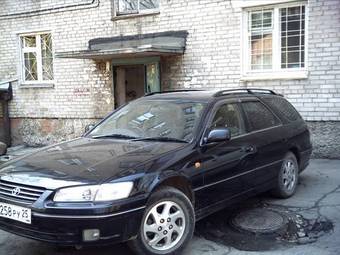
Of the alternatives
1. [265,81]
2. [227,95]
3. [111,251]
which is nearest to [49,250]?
[111,251]

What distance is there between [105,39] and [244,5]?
3.75 metres

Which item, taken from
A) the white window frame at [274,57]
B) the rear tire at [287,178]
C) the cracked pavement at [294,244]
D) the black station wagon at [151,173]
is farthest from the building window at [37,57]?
the rear tire at [287,178]

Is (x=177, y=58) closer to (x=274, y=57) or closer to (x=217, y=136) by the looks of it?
(x=274, y=57)

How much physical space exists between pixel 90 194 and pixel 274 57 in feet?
21.8

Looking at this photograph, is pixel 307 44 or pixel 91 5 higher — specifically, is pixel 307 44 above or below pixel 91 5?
below

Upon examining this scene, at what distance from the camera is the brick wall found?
8.58 meters

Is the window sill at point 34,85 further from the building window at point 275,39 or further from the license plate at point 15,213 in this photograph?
the license plate at point 15,213

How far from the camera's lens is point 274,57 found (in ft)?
30.2

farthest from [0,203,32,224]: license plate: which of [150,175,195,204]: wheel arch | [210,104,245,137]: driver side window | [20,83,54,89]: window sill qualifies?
[20,83,54,89]: window sill

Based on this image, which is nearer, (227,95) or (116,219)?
(116,219)

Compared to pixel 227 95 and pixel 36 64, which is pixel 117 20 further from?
pixel 227 95

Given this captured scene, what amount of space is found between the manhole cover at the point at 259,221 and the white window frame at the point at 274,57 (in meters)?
4.31

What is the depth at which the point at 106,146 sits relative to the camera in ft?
14.6

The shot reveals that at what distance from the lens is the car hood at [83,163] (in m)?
3.67
